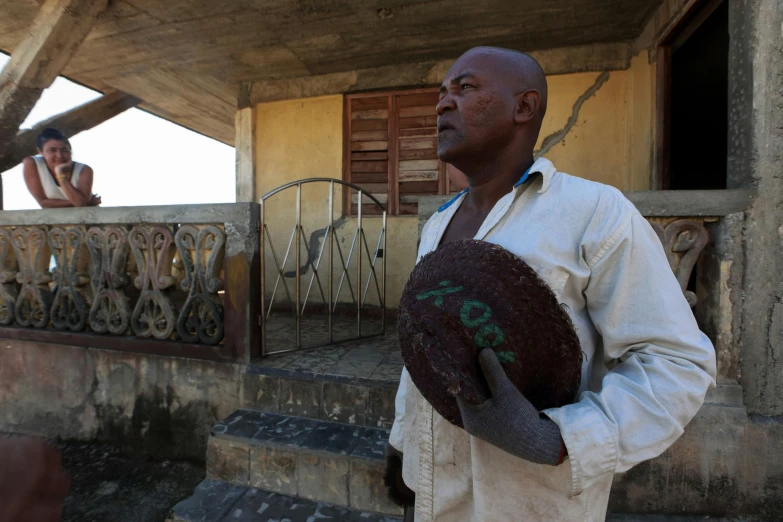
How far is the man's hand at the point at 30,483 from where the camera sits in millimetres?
2166

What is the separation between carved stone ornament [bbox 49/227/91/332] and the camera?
11.0 ft

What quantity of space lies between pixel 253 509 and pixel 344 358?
115 cm

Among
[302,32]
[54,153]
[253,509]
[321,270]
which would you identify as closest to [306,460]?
[253,509]

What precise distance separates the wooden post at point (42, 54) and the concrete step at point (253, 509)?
4.19 m

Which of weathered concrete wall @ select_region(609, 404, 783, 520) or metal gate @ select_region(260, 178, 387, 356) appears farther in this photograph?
metal gate @ select_region(260, 178, 387, 356)

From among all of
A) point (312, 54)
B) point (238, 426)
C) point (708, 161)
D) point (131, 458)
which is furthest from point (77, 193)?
point (708, 161)

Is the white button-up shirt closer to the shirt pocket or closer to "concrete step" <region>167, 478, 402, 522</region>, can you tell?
the shirt pocket

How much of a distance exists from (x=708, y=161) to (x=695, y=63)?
1.25 meters

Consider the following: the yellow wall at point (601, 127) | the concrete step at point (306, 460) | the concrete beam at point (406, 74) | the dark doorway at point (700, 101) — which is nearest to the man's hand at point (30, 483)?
the concrete step at point (306, 460)

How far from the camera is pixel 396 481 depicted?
1.34 m

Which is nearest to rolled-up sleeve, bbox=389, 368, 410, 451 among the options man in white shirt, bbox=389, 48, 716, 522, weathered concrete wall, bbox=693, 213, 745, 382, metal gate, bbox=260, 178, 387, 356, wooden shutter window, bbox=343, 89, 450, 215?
man in white shirt, bbox=389, 48, 716, 522

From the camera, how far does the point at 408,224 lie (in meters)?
5.04

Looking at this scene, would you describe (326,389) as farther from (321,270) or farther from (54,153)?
(54,153)

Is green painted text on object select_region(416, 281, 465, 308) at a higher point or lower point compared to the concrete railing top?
lower
